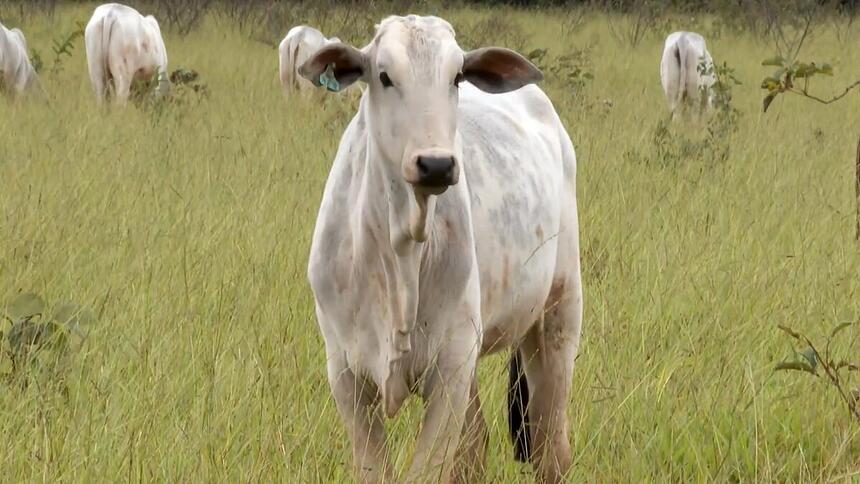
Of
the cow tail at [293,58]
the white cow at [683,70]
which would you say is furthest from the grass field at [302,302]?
the cow tail at [293,58]

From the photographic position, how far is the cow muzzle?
243 centimetres

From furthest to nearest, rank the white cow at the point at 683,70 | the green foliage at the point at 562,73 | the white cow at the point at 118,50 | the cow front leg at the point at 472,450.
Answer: the white cow at the point at 683,70, the white cow at the point at 118,50, the green foliage at the point at 562,73, the cow front leg at the point at 472,450

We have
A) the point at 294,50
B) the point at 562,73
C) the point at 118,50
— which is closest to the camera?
the point at 118,50

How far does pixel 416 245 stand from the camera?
2.75 metres

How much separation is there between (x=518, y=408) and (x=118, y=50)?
7.04 meters

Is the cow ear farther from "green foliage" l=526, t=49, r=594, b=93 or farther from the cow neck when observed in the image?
"green foliage" l=526, t=49, r=594, b=93

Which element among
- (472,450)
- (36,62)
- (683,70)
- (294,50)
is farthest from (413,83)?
(36,62)

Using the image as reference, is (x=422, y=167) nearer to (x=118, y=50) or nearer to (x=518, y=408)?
(x=518, y=408)

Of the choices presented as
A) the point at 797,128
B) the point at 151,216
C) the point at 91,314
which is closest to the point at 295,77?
the point at 797,128

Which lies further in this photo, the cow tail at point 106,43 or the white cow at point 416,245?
the cow tail at point 106,43

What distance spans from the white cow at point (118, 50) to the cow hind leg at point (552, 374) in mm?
6749

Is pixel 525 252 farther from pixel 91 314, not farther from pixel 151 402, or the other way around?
pixel 91 314

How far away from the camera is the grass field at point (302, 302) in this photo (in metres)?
2.88

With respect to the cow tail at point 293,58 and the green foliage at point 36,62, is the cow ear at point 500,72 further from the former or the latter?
the green foliage at point 36,62
